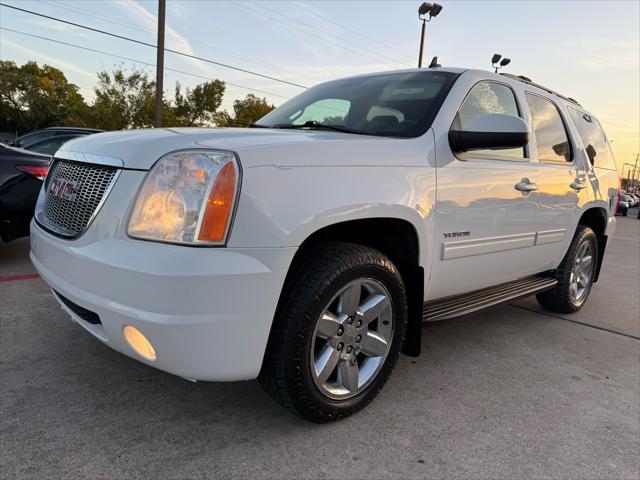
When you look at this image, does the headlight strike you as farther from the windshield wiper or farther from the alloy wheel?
the windshield wiper

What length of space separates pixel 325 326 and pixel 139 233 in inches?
33.7

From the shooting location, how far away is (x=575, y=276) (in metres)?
4.34

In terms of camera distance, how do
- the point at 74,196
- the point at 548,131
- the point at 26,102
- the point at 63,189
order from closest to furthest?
the point at 74,196, the point at 63,189, the point at 548,131, the point at 26,102

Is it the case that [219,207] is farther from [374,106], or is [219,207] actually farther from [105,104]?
[105,104]

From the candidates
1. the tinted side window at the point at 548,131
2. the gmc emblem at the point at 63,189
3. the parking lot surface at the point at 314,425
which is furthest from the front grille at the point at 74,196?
the tinted side window at the point at 548,131

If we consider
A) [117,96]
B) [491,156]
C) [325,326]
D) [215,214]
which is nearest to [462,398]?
[325,326]

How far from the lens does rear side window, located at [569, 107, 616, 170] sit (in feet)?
13.8

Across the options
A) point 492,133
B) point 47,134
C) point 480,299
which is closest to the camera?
point 492,133

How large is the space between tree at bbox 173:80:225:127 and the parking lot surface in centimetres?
3973

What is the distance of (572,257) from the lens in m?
4.09

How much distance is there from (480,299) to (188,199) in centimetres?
203

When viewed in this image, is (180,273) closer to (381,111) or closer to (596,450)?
(381,111)

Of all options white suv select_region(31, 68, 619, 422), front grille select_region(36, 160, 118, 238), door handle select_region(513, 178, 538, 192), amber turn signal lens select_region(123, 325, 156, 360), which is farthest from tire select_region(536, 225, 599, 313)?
front grille select_region(36, 160, 118, 238)

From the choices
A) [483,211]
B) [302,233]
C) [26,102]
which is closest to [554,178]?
[483,211]
